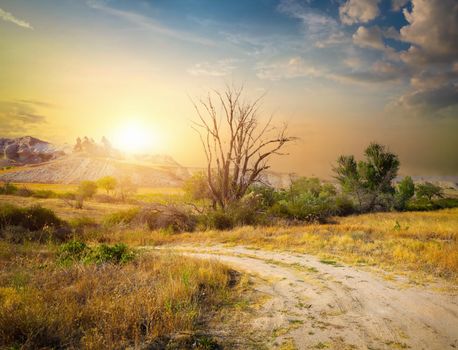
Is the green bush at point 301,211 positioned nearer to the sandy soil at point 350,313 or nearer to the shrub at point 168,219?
the shrub at point 168,219

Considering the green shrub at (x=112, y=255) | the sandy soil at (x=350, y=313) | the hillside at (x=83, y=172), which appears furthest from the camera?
the hillside at (x=83, y=172)

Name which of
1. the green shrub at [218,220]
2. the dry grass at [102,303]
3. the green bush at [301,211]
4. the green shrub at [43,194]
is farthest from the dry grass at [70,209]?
the dry grass at [102,303]

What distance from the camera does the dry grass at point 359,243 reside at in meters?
10.2

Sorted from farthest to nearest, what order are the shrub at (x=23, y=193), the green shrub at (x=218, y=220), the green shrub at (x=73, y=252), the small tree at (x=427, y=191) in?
the small tree at (x=427, y=191)
the shrub at (x=23, y=193)
the green shrub at (x=218, y=220)
the green shrub at (x=73, y=252)

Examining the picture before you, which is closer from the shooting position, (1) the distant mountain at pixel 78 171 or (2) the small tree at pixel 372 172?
(2) the small tree at pixel 372 172

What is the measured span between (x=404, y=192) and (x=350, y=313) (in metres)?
52.8

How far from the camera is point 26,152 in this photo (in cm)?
17700

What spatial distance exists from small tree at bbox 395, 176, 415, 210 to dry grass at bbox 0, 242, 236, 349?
4460 cm

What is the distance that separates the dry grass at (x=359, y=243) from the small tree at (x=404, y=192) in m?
31.5

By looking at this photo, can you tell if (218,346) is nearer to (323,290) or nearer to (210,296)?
(210,296)

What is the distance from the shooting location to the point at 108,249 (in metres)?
10.5

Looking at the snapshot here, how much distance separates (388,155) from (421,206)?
963cm

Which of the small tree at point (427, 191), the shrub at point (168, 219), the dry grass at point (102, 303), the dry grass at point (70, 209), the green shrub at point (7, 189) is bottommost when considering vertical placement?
the green shrub at point (7, 189)

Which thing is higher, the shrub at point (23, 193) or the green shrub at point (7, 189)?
the green shrub at point (7, 189)
